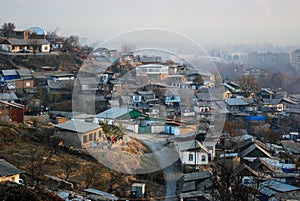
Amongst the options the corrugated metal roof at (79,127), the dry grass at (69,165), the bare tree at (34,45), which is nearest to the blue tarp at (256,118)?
the dry grass at (69,165)

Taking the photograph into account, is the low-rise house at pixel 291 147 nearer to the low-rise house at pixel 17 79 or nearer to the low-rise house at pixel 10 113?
the low-rise house at pixel 10 113

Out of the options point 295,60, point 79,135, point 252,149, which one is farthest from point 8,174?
point 295,60

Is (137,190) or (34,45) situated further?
(34,45)

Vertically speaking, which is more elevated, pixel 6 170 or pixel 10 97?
pixel 10 97

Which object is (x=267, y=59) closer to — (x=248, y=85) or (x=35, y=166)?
(x=248, y=85)

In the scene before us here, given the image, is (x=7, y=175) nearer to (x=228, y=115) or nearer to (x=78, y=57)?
(x=228, y=115)

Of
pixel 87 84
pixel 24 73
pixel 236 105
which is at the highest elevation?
pixel 24 73
